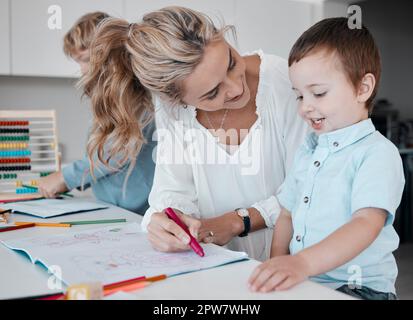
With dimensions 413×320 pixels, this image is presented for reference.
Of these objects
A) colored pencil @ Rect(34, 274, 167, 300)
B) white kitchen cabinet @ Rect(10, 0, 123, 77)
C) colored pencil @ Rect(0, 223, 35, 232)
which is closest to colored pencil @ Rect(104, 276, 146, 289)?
colored pencil @ Rect(34, 274, 167, 300)

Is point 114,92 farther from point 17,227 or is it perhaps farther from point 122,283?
point 122,283

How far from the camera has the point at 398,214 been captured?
3.81 m

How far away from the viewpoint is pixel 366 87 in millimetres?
906

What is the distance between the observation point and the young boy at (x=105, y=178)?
1.57 meters

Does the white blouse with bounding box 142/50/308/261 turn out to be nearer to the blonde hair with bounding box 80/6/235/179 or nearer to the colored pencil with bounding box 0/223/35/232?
the blonde hair with bounding box 80/6/235/179

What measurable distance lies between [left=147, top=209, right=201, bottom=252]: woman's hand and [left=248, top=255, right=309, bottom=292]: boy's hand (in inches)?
8.6

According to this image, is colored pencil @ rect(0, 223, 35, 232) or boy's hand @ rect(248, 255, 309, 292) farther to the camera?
colored pencil @ rect(0, 223, 35, 232)

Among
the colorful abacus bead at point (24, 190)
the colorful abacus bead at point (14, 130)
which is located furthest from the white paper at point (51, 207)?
the colorful abacus bead at point (14, 130)

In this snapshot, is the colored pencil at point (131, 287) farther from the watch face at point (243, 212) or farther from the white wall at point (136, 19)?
the white wall at point (136, 19)

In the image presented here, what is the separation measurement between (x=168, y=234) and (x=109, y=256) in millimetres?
111

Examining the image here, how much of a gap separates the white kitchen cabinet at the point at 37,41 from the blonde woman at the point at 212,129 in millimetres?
1246

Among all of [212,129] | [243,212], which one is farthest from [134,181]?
[243,212]

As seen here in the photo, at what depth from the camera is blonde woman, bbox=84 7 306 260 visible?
1141 mm
